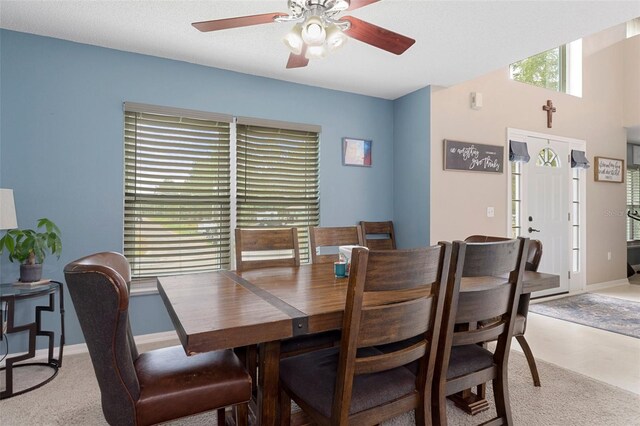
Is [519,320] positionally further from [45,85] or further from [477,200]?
[45,85]

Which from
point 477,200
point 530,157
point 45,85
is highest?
point 45,85

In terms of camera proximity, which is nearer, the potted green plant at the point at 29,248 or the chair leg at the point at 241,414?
the chair leg at the point at 241,414

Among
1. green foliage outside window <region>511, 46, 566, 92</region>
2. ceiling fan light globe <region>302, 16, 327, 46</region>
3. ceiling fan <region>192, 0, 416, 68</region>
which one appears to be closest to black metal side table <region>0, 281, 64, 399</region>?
ceiling fan <region>192, 0, 416, 68</region>

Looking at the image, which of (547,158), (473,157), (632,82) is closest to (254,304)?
(473,157)

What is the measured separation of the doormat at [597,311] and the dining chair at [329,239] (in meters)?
2.77

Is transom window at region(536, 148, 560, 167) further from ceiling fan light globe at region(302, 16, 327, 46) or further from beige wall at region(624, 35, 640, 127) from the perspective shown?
ceiling fan light globe at region(302, 16, 327, 46)

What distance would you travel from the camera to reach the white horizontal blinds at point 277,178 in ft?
12.0

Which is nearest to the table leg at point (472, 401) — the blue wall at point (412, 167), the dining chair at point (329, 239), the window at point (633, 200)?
the dining chair at point (329, 239)

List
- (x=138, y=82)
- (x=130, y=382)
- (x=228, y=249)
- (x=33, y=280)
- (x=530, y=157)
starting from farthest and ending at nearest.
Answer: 1. (x=530, y=157)
2. (x=228, y=249)
3. (x=138, y=82)
4. (x=33, y=280)
5. (x=130, y=382)

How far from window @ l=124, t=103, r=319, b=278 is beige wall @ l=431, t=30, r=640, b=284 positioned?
153cm

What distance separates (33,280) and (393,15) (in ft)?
10.5

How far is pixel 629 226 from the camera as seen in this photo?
666 centimetres

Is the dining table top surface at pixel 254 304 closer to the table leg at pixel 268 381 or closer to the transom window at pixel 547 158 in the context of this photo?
the table leg at pixel 268 381

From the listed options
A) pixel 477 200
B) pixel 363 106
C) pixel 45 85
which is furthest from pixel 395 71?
pixel 45 85
